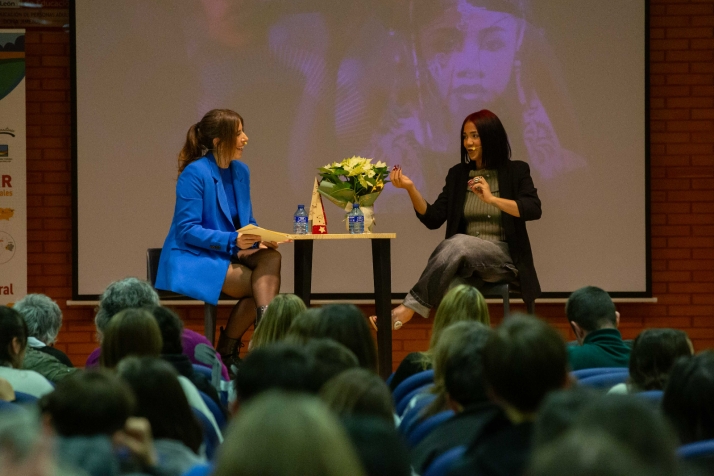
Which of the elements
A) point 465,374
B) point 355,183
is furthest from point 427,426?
point 355,183

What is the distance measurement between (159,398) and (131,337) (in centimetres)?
55

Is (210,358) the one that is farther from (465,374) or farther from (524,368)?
(524,368)

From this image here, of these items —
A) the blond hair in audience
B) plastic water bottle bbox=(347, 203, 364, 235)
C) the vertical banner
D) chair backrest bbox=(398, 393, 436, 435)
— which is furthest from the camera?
the vertical banner

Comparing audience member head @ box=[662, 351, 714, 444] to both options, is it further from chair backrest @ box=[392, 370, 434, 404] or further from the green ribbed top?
the green ribbed top

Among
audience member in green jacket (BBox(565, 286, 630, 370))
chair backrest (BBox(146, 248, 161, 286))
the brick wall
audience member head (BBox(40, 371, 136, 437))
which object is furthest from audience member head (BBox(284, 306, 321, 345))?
the brick wall

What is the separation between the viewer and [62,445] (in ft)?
4.73

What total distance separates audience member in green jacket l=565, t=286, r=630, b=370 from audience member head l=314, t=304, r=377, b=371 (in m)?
0.83

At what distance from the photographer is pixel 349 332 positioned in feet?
8.18

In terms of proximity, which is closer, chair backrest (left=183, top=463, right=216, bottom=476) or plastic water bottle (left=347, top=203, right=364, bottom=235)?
chair backrest (left=183, top=463, right=216, bottom=476)

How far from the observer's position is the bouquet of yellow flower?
453cm

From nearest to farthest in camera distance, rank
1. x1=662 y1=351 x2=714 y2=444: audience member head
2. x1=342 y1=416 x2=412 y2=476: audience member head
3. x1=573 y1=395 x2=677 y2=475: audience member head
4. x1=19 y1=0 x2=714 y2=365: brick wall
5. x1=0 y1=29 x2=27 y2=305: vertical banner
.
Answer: x1=573 y1=395 x2=677 y2=475: audience member head < x1=342 y1=416 x2=412 y2=476: audience member head < x1=662 y1=351 x2=714 y2=444: audience member head < x1=0 y1=29 x2=27 y2=305: vertical banner < x1=19 y1=0 x2=714 y2=365: brick wall

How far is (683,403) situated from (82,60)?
195 inches

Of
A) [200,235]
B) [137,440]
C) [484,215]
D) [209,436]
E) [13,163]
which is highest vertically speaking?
[13,163]

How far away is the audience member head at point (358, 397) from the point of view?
1591mm
